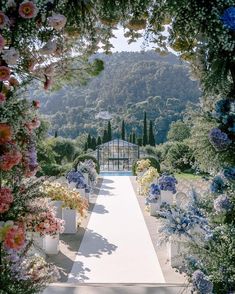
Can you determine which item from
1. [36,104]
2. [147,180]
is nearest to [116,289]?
[36,104]

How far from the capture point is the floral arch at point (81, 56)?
5.85ft

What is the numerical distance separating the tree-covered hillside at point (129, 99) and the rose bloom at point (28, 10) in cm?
5418

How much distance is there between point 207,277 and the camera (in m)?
2.03

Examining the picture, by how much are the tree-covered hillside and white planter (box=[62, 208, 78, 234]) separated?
50.3m

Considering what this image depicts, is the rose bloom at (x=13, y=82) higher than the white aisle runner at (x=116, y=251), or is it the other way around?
the rose bloom at (x=13, y=82)

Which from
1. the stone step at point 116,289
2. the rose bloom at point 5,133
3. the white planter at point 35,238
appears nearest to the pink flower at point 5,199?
the rose bloom at point 5,133

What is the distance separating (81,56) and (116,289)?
193 centimetres

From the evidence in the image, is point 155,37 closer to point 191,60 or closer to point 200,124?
point 191,60

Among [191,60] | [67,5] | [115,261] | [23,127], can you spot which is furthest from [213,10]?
[115,261]

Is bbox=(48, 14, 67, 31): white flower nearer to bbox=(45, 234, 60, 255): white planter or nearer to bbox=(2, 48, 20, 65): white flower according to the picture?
bbox=(2, 48, 20, 65): white flower

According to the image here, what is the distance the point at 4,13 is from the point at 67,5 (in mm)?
344

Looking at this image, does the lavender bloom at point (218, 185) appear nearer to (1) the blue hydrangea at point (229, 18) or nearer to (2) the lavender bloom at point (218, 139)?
(2) the lavender bloom at point (218, 139)

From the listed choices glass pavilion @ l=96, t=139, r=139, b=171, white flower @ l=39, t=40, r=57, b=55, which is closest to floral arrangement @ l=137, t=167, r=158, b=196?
white flower @ l=39, t=40, r=57, b=55

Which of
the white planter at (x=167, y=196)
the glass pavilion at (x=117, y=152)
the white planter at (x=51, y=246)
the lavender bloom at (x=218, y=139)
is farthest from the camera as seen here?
the glass pavilion at (x=117, y=152)
